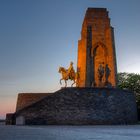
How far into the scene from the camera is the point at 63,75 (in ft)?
91.5

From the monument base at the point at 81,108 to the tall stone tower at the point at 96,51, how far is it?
28.4ft

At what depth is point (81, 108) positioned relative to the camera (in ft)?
70.5

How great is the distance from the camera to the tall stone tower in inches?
1277

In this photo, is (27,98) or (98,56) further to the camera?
(98,56)

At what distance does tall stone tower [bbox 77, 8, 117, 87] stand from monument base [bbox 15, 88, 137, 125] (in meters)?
8.65

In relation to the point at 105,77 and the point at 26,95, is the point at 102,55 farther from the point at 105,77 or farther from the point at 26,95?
the point at 26,95

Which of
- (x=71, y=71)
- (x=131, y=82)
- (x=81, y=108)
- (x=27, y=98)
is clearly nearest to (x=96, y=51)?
(x=71, y=71)

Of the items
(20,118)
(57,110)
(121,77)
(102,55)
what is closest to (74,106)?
(57,110)

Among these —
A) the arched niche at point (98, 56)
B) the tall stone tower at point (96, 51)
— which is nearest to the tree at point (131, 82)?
the tall stone tower at point (96, 51)

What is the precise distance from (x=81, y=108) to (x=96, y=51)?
47.2 ft

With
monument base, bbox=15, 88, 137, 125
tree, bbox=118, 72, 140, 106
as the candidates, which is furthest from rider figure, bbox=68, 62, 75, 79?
tree, bbox=118, 72, 140, 106

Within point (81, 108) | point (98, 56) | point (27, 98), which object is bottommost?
point (81, 108)

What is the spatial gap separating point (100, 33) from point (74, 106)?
16.4 metres

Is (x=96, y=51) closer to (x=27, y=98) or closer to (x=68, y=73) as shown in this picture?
(x=68, y=73)
